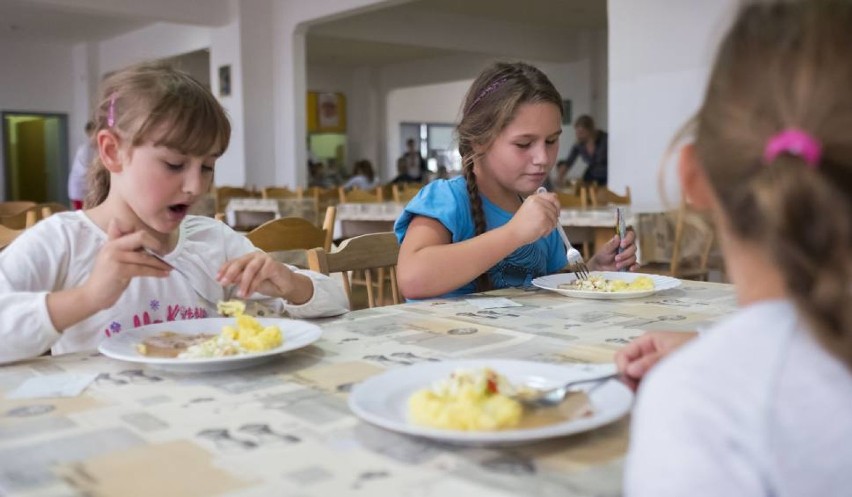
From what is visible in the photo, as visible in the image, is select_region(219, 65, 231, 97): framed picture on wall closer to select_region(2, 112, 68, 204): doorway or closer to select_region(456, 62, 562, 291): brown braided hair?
select_region(2, 112, 68, 204): doorway

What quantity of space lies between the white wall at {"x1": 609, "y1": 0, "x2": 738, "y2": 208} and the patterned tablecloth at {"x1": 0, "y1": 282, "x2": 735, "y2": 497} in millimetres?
4130

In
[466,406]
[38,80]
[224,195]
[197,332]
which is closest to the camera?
[466,406]

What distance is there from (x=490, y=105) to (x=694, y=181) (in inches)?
44.2

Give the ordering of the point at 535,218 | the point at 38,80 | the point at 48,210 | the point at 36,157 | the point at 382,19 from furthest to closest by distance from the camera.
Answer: the point at 36,157, the point at 38,80, the point at 382,19, the point at 48,210, the point at 535,218

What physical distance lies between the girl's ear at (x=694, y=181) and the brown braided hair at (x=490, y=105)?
1030mm

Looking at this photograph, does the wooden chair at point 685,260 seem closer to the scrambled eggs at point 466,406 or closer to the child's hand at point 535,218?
the child's hand at point 535,218

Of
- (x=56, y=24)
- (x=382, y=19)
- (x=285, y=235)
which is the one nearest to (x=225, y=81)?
(x=382, y=19)

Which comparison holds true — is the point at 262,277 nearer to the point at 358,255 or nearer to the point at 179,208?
the point at 179,208

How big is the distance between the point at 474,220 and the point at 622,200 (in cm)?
336

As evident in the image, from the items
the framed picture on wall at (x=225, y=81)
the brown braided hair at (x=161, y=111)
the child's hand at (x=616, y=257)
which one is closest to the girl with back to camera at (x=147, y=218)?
the brown braided hair at (x=161, y=111)

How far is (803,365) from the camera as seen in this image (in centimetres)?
45

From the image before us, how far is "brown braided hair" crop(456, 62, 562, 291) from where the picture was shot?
159 cm

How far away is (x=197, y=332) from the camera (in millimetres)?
1043

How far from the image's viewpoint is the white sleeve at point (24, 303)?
0.92 meters
